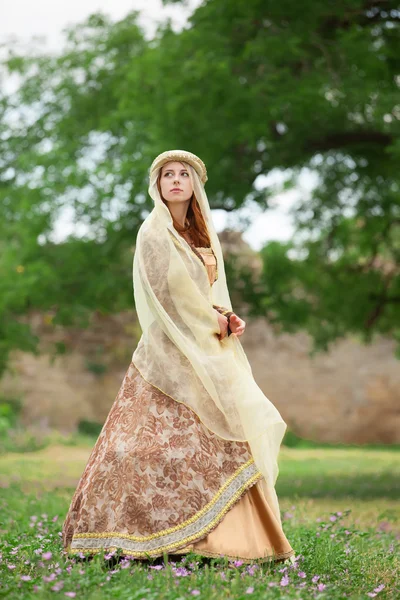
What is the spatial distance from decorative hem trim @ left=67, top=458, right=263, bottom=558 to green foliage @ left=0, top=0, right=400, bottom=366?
4.65 meters

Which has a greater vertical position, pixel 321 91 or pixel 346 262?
pixel 321 91

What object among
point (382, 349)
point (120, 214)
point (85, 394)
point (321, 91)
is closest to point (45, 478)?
point (120, 214)

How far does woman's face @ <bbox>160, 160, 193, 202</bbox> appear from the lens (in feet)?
13.1

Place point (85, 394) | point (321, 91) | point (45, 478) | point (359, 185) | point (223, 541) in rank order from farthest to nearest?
point (85, 394) < point (359, 185) < point (45, 478) < point (321, 91) < point (223, 541)

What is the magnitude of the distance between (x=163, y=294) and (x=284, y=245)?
7365 millimetres

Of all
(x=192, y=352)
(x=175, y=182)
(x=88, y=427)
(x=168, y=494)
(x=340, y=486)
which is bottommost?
(x=88, y=427)

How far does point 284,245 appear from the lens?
11031 millimetres

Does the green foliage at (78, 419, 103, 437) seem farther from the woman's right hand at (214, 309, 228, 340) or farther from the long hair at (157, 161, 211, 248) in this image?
the woman's right hand at (214, 309, 228, 340)

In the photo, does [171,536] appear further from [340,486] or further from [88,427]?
[88,427]

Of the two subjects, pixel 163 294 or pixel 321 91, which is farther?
pixel 321 91

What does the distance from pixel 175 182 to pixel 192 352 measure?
875mm

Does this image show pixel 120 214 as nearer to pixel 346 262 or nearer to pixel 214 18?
pixel 214 18

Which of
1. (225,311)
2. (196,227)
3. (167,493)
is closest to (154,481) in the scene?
(167,493)

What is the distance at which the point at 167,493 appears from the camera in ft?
11.6
